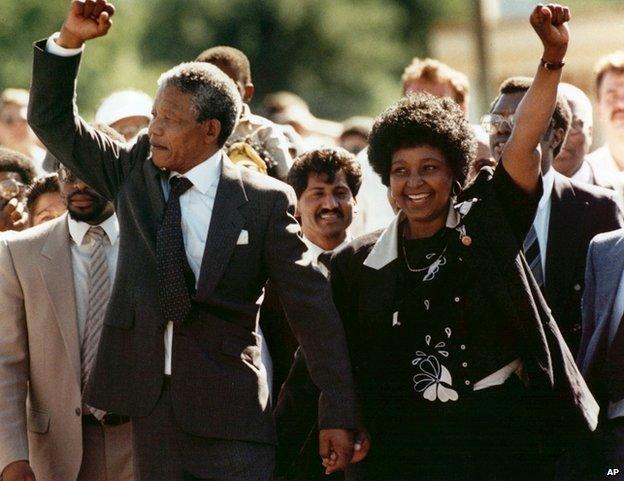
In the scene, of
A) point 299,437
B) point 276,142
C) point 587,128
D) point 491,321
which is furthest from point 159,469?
point 587,128

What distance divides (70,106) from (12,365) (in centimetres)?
130

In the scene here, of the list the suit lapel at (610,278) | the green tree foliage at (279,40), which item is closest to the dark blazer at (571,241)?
the suit lapel at (610,278)

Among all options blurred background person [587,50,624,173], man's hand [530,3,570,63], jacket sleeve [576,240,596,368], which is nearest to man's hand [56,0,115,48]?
man's hand [530,3,570,63]

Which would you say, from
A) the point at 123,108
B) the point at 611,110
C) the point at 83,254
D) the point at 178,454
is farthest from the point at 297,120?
the point at 178,454

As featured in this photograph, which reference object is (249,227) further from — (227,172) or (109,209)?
(109,209)

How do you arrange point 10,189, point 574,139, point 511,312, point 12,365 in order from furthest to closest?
point 574,139 → point 10,189 → point 12,365 → point 511,312

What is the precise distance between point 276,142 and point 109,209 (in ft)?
5.52

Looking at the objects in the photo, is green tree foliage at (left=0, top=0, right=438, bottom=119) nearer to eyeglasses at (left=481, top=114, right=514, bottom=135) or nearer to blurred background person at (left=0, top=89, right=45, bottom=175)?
blurred background person at (left=0, top=89, right=45, bottom=175)

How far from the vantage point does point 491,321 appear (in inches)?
261

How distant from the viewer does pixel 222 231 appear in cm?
664

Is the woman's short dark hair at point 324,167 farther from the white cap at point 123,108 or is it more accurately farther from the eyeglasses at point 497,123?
the white cap at point 123,108

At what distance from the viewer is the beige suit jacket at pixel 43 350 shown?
23.8 feet

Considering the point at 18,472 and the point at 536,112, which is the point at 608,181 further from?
the point at 18,472

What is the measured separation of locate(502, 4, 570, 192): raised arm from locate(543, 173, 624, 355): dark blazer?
111 centimetres
